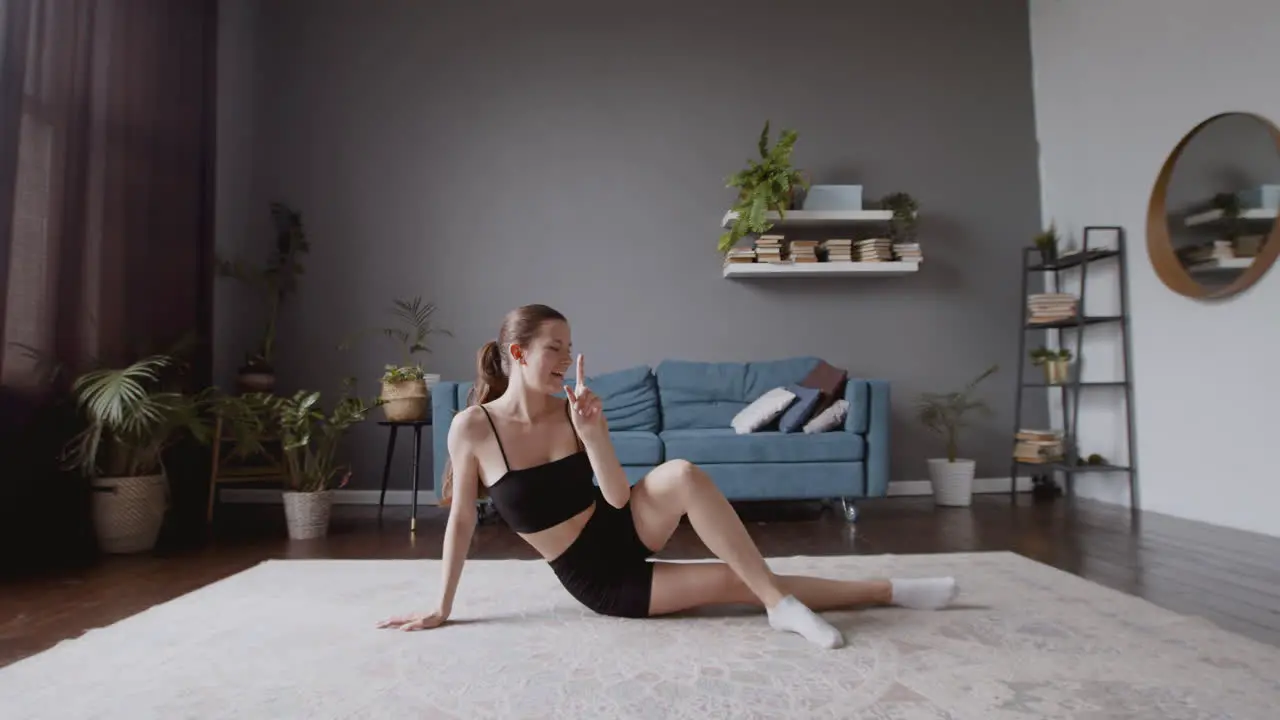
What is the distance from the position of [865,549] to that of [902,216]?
2488mm

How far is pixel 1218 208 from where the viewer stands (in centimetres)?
346

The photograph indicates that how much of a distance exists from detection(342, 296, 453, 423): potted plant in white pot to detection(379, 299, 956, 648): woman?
7.07ft

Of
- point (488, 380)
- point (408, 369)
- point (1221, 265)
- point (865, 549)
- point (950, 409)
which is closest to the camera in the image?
point (488, 380)

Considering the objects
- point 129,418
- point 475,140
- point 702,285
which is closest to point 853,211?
point 702,285

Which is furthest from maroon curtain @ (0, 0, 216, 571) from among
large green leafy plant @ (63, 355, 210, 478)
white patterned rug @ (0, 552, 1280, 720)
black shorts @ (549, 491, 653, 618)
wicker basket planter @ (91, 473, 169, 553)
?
black shorts @ (549, 491, 653, 618)

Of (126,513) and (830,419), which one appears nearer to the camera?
(126,513)

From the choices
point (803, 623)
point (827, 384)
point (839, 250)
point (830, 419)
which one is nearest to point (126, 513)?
point (803, 623)

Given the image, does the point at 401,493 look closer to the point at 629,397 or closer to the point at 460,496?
the point at 629,397

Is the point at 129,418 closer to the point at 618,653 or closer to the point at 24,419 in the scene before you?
the point at 24,419

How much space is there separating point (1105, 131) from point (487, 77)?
12.6ft

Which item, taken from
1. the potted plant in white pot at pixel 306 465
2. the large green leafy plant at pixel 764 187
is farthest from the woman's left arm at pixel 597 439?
the large green leafy plant at pixel 764 187

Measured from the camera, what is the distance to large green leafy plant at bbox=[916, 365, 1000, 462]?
179 inches

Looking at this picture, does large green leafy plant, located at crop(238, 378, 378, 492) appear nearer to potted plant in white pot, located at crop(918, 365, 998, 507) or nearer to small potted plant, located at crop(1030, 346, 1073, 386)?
potted plant in white pot, located at crop(918, 365, 998, 507)

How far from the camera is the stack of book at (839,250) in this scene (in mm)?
4500
